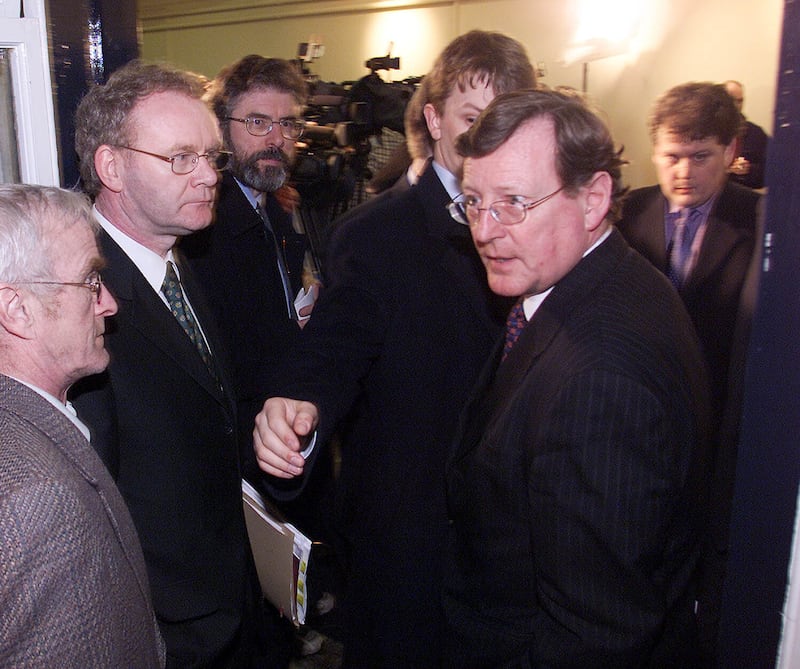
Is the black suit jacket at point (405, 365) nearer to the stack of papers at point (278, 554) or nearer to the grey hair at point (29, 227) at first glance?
the stack of papers at point (278, 554)

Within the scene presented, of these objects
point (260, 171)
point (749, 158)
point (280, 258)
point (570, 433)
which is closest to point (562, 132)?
point (570, 433)

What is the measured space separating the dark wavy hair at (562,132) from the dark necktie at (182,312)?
0.74 meters

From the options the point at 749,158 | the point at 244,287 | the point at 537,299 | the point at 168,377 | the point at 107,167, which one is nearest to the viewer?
the point at 537,299

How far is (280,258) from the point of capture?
2.76 m

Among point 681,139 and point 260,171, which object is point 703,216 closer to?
point 681,139

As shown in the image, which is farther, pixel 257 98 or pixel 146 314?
pixel 257 98

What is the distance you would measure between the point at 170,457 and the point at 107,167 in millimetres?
670

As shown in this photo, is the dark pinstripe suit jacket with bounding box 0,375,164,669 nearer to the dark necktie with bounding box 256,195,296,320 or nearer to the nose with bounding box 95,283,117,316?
the nose with bounding box 95,283,117,316

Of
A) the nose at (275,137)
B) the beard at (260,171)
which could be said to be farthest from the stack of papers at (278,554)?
the nose at (275,137)

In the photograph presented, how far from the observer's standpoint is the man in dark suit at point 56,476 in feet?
2.98

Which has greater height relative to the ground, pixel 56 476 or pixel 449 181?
pixel 449 181

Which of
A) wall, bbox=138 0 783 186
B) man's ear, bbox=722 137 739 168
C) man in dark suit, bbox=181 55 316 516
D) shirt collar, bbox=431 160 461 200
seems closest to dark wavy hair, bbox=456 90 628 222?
shirt collar, bbox=431 160 461 200

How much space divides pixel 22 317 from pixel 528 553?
91 cm

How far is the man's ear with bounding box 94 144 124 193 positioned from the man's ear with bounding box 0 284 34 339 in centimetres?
55
